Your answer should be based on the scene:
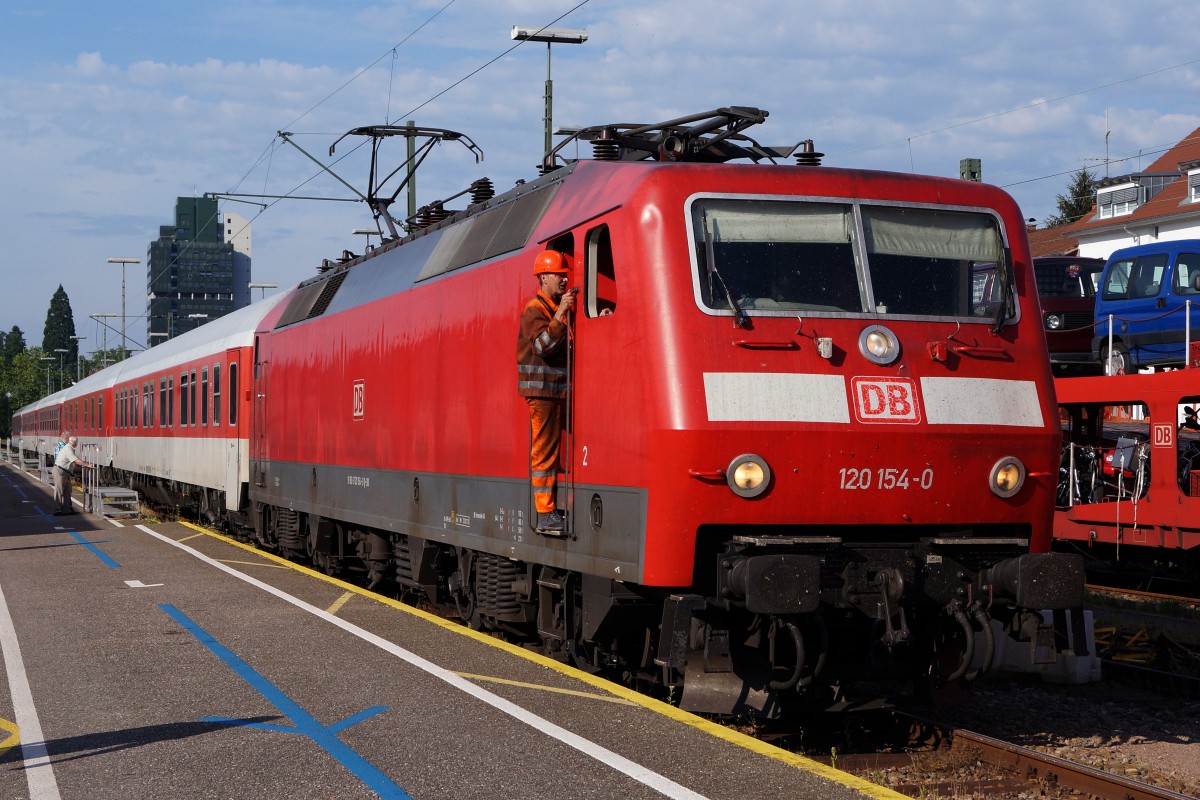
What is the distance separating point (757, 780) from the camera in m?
6.07

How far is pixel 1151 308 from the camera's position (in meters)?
18.5

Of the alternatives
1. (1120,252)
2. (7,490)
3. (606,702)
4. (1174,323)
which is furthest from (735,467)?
(7,490)

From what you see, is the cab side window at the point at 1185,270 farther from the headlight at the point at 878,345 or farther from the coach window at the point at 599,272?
the coach window at the point at 599,272

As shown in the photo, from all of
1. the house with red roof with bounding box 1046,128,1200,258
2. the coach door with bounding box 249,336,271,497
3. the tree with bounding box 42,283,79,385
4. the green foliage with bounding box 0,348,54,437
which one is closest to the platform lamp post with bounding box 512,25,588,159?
the coach door with bounding box 249,336,271,497

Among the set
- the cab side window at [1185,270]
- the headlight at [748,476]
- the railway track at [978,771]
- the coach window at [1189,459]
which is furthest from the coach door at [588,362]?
the cab side window at [1185,270]

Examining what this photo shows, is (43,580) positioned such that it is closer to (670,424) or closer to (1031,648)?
(670,424)

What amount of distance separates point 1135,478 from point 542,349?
1034cm

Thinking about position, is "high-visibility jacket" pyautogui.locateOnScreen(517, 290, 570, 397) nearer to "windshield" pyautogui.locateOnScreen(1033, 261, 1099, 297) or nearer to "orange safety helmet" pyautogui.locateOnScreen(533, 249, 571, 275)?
"orange safety helmet" pyautogui.locateOnScreen(533, 249, 571, 275)

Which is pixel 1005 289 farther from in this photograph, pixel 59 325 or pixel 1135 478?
pixel 59 325

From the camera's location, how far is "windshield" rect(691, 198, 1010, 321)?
7.52 meters

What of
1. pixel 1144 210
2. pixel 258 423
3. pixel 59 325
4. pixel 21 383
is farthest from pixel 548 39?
pixel 59 325

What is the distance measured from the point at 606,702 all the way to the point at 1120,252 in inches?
582

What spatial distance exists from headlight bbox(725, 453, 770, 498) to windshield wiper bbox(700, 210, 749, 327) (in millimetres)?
755

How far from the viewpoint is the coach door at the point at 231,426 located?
19.9 metres
